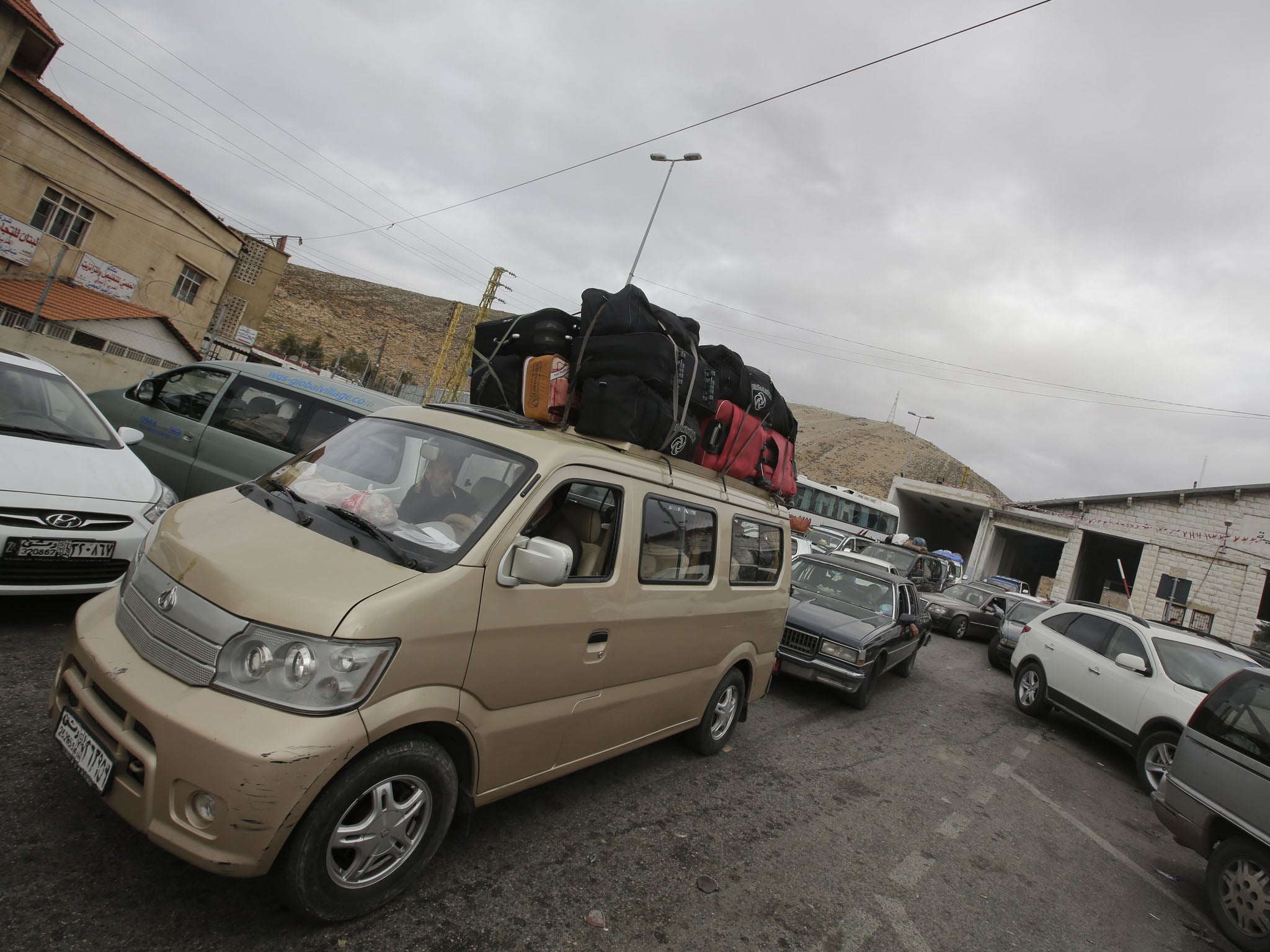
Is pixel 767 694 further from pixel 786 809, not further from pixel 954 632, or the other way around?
pixel 954 632

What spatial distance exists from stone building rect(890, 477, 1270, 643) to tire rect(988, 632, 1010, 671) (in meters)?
17.1

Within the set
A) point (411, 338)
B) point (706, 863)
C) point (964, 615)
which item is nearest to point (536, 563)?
point (706, 863)

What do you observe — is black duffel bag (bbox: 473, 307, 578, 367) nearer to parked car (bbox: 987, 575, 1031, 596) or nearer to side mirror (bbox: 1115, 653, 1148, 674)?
side mirror (bbox: 1115, 653, 1148, 674)

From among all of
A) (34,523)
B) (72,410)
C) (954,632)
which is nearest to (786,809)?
(34,523)

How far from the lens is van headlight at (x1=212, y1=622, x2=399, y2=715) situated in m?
2.21

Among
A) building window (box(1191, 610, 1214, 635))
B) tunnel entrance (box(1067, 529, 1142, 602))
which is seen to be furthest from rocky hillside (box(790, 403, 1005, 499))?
building window (box(1191, 610, 1214, 635))

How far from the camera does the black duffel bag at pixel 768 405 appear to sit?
4.62m

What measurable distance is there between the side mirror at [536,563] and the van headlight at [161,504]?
3072mm

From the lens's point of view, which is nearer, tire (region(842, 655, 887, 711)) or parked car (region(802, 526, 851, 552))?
tire (region(842, 655, 887, 711))

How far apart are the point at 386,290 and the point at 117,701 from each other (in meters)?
123

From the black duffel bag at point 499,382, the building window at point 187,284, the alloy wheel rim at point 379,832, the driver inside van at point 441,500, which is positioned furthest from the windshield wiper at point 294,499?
the building window at point 187,284

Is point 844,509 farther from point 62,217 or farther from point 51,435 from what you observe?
point 62,217

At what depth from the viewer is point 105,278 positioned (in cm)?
2130

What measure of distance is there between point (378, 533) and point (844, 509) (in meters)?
30.9
